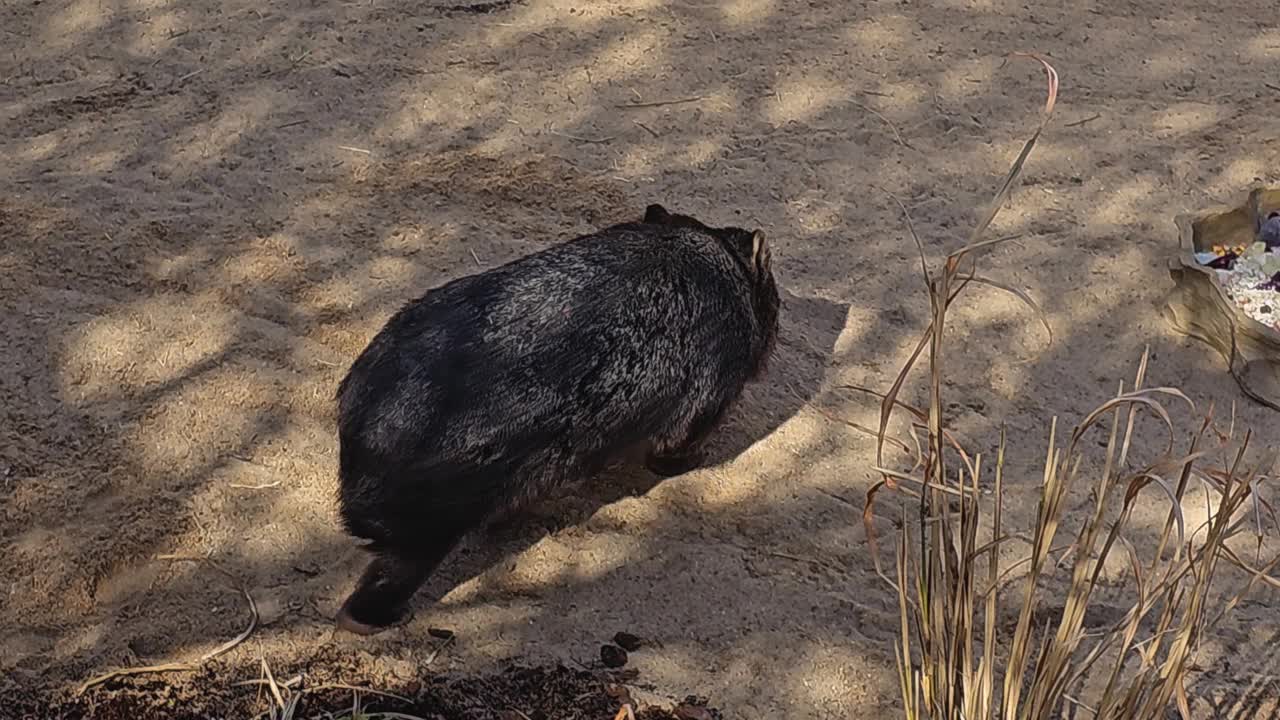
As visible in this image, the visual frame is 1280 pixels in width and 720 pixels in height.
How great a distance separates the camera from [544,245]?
520 cm

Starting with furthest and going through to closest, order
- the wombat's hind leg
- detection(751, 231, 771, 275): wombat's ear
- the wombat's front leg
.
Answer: detection(751, 231, 771, 275): wombat's ear
the wombat's hind leg
the wombat's front leg

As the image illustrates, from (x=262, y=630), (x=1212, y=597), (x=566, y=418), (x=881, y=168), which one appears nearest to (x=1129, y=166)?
(x=881, y=168)

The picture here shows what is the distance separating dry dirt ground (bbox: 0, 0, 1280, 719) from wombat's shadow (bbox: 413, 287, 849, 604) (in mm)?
14

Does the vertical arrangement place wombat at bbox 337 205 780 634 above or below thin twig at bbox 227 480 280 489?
above

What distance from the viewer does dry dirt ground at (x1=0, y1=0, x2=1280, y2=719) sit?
393cm

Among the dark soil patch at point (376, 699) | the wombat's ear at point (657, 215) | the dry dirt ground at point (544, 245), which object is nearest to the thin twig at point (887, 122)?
the dry dirt ground at point (544, 245)

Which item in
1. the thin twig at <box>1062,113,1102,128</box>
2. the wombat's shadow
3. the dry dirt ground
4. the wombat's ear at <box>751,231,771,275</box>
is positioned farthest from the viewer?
the thin twig at <box>1062,113,1102,128</box>

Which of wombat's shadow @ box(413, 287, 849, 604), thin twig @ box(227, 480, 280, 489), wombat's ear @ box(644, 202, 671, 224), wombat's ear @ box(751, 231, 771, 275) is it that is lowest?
wombat's shadow @ box(413, 287, 849, 604)

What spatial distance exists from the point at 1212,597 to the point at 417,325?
250 cm

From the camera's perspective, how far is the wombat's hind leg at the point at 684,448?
4270 mm

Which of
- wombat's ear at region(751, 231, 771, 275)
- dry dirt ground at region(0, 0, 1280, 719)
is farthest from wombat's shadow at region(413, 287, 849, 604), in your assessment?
wombat's ear at region(751, 231, 771, 275)

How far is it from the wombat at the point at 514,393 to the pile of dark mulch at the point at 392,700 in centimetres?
24

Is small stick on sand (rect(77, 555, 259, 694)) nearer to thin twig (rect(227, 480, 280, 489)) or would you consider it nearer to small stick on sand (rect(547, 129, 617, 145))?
thin twig (rect(227, 480, 280, 489))

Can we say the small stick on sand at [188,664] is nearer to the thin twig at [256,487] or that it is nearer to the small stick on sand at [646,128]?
the thin twig at [256,487]
